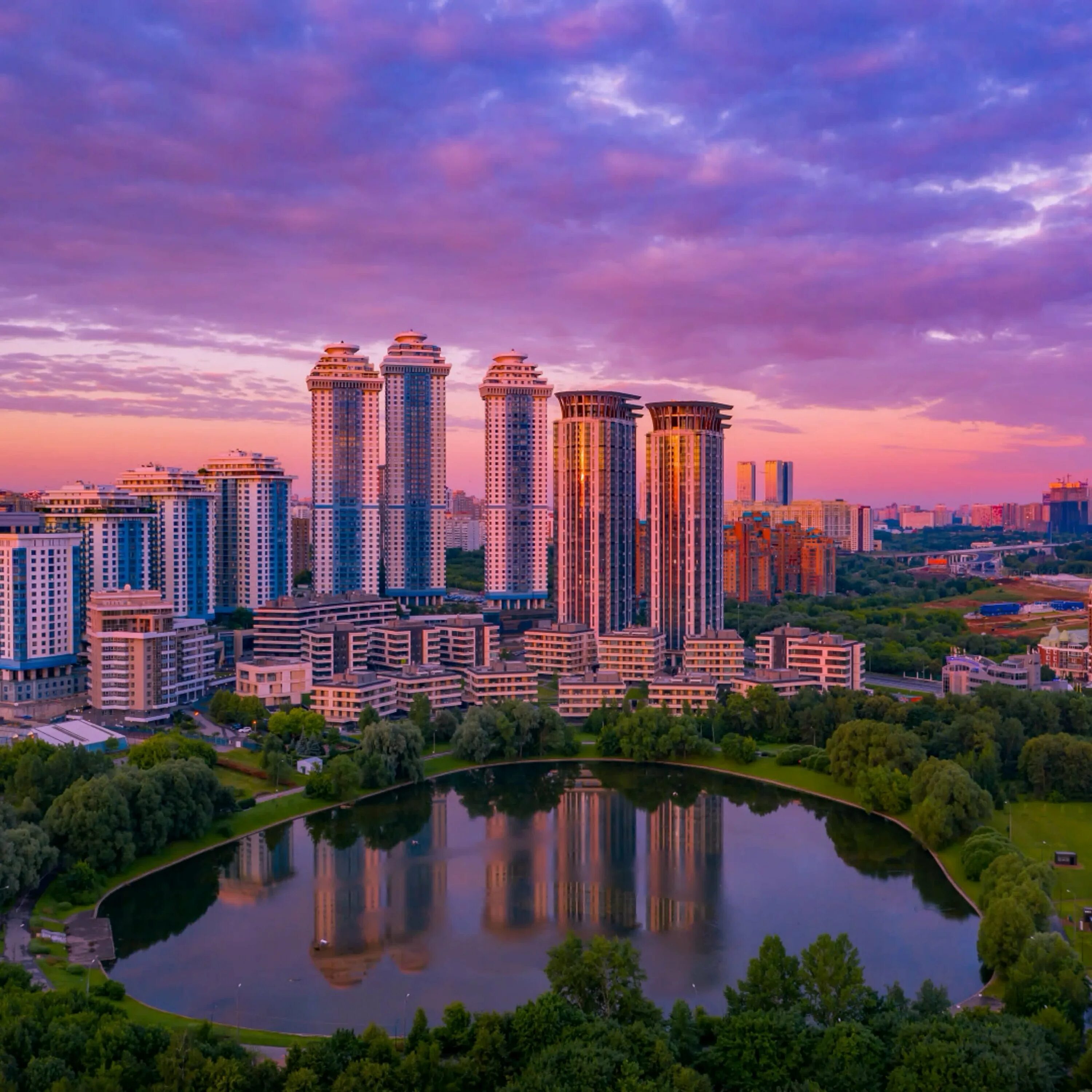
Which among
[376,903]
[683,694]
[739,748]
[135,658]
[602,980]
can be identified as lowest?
[376,903]

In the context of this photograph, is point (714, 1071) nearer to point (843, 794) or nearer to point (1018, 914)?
point (1018, 914)

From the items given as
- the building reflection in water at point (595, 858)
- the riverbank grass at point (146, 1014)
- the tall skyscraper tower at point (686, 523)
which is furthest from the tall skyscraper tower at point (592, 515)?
the riverbank grass at point (146, 1014)

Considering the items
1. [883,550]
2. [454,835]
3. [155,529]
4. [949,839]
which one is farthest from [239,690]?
[883,550]

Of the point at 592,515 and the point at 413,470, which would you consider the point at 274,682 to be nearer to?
the point at 592,515

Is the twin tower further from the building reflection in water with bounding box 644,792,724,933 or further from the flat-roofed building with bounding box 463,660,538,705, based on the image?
the building reflection in water with bounding box 644,792,724,933

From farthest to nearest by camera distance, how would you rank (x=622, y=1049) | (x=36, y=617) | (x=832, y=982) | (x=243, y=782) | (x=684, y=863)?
(x=36, y=617) < (x=243, y=782) < (x=684, y=863) < (x=832, y=982) < (x=622, y=1049)

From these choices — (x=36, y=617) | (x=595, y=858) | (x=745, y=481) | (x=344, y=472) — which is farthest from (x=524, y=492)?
(x=745, y=481)
